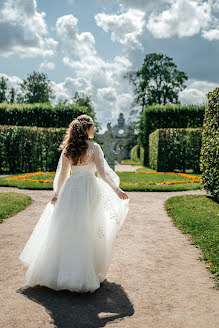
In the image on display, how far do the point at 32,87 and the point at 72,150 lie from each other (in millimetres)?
60925

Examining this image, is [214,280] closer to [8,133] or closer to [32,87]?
[8,133]

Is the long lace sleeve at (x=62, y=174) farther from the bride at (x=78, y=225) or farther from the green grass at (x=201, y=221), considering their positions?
the green grass at (x=201, y=221)

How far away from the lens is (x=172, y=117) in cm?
2912

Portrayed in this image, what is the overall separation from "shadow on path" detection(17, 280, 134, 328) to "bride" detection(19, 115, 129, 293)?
0.11 metres

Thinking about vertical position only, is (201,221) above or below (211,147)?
below

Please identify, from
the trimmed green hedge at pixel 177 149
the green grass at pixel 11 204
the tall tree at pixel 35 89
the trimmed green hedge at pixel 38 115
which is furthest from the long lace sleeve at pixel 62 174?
the tall tree at pixel 35 89

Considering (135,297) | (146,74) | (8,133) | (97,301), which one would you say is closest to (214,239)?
(135,297)

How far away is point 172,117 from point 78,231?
2648cm

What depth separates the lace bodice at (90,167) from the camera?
4.11m

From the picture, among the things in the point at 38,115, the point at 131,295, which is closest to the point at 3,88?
the point at 38,115

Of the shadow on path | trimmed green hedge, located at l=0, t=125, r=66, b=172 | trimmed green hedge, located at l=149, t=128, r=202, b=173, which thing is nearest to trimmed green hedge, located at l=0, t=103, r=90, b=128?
trimmed green hedge, located at l=0, t=125, r=66, b=172

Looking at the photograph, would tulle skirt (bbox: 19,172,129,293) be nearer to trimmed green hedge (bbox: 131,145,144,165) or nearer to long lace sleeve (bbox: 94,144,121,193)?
long lace sleeve (bbox: 94,144,121,193)

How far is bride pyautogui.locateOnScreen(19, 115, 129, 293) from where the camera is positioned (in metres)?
3.68

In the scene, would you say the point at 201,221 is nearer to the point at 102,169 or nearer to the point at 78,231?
the point at 102,169
